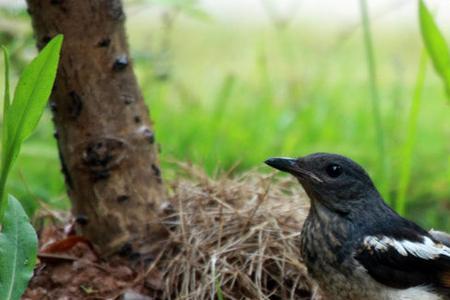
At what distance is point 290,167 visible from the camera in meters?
3.43

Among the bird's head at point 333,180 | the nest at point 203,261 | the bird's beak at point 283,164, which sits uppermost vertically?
the bird's beak at point 283,164

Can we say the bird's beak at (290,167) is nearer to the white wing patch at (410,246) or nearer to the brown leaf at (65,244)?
the white wing patch at (410,246)

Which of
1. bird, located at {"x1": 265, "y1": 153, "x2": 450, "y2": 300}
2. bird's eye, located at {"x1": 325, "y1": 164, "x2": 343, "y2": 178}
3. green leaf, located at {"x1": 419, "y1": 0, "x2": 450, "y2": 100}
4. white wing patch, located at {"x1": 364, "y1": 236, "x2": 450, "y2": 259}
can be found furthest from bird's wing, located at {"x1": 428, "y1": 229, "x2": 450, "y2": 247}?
green leaf, located at {"x1": 419, "y1": 0, "x2": 450, "y2": 100}

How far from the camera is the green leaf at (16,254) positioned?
3072 mm

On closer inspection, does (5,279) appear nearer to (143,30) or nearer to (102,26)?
(102,26)

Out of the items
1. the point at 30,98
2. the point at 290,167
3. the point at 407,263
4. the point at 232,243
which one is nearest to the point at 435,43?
the point at 290,167

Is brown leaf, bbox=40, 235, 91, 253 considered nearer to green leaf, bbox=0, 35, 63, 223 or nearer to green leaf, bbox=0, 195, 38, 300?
green leaf, bbox=0, 195, 38, 300

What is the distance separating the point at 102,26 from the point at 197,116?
299 centimetres

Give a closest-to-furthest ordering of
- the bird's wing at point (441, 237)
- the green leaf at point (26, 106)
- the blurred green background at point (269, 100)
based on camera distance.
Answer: the green leaf at point (26, 106), the bird's wing at point (441, 237), the blurred green background at point (269, 100)

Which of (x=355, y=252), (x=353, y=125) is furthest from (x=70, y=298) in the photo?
(x=353, y=125)

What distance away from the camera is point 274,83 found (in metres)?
7.73

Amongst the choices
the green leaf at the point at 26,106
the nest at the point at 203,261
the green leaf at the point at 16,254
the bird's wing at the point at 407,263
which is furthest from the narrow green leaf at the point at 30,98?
the bird's wing at the point at 407,263

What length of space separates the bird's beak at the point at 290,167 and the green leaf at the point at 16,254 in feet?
2.89

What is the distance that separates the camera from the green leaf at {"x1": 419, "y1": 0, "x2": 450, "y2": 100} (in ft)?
11.9
